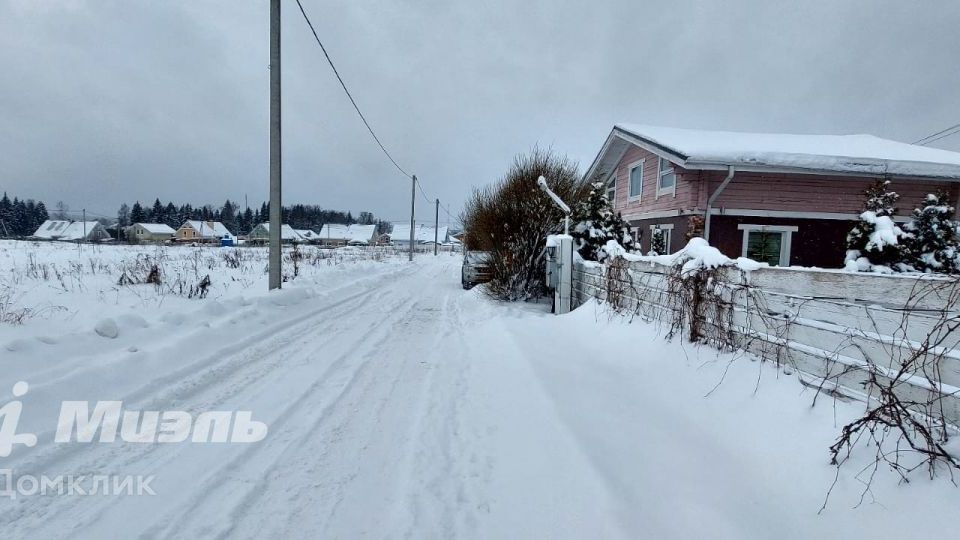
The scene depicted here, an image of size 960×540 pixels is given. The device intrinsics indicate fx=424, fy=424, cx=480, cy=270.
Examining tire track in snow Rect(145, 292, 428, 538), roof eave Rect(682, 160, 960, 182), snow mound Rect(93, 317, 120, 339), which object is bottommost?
tire track in snow Rect(145, 292, 428, 538)

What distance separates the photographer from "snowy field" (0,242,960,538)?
7.43ft

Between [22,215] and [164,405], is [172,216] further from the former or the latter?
[164,405]

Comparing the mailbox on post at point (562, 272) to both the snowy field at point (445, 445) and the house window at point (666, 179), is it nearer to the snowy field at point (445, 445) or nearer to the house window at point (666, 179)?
the snowy field at point (445, 445)

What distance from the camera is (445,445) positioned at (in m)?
3.17

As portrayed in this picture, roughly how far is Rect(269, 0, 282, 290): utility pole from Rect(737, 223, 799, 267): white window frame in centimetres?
1171

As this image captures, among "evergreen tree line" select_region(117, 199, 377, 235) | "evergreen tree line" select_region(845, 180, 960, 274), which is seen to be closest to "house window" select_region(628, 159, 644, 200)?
"evergreen tree line" select_region(845, 180, 960, 274)

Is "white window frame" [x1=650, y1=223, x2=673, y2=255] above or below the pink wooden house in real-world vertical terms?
below

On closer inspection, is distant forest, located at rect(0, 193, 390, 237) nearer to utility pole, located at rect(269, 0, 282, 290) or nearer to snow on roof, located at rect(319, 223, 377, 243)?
snow on roof, located at rect(319, 223, 377, 243)

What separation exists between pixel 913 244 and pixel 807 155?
3565 millimetres

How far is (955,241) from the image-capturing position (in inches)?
306

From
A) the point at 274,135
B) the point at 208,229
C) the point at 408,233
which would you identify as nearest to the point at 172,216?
the point at 208,229

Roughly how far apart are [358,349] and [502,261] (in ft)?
18.1

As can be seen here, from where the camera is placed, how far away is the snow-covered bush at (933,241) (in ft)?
24.2

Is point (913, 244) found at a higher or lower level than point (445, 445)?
higher
